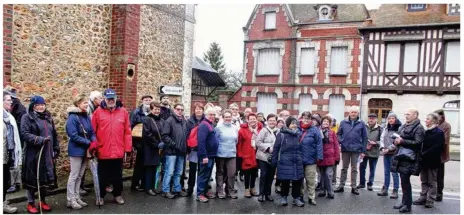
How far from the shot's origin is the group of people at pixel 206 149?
571cm

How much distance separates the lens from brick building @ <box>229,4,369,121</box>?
21422 mm

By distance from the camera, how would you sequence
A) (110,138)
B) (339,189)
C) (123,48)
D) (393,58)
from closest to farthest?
(110,138) < (339,189) < (123,48) < (393,58)

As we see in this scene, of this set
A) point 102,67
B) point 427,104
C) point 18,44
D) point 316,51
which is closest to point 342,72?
point 316,51

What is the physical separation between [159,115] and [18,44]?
276 centimetres

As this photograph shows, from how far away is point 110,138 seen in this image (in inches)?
240

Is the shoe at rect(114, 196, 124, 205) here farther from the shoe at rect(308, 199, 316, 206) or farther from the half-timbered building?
the half-timbered building

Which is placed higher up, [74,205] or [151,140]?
[151,140]

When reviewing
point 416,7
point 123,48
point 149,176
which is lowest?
point 149,176

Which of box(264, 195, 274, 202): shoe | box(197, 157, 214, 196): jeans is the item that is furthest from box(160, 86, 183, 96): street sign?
box(264, 195, 274, 202): shoe

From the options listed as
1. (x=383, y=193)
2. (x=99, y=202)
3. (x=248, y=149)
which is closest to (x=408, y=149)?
(x=383, y=193)

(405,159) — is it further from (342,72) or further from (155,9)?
(342,72)

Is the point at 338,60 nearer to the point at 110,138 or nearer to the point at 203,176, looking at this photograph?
the point at 203,176

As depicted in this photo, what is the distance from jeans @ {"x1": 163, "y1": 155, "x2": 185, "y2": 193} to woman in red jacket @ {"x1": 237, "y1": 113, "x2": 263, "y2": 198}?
1.09 meters

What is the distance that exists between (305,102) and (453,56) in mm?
7524
